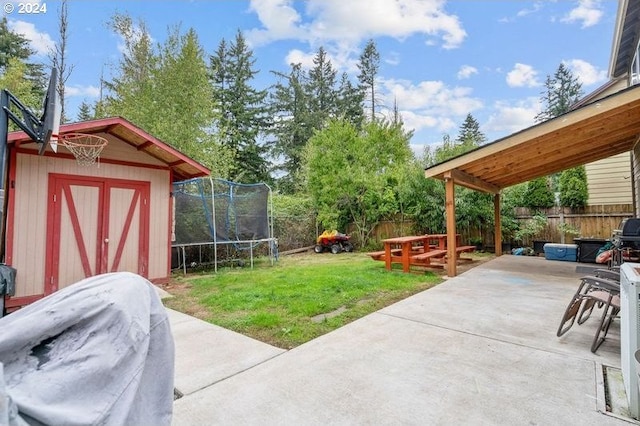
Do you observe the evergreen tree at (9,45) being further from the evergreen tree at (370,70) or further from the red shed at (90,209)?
the evergreen tree at (370,70)

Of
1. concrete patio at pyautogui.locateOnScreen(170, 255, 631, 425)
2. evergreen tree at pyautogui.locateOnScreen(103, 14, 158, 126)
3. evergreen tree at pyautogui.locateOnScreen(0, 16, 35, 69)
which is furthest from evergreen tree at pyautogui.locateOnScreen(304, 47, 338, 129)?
concrete patio at pyautogui.locateOnScreen(170, 255, 631, 425)

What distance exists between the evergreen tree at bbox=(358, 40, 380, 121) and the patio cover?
14.9 m

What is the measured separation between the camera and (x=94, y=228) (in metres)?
5.46

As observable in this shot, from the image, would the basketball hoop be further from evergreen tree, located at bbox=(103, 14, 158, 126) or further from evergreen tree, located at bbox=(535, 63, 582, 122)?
evergreen tree, located at bbox=(535, 63, 582, 122)

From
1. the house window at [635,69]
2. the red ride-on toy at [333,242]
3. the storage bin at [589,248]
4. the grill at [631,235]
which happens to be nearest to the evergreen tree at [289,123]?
the red ride-on toy at [333,242]

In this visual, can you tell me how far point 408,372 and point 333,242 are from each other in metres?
8.99

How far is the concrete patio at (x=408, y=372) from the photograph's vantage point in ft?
6.44

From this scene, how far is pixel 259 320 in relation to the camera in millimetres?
3721

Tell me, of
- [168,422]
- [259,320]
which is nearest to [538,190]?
[259,320]

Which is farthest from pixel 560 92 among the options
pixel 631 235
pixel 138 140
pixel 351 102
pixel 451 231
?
pixel 138 140

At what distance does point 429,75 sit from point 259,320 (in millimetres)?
16071

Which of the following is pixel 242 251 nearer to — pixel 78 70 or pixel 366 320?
pixel 366 320

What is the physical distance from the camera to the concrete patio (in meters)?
1.96

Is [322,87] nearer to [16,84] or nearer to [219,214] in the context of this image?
[16,84]
